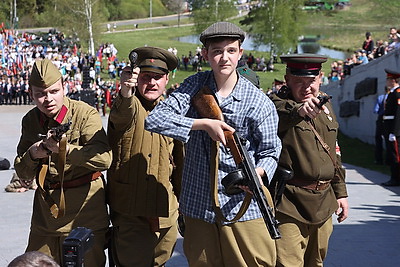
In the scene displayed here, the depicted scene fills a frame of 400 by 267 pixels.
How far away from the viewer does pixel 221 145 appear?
4016 millimetres

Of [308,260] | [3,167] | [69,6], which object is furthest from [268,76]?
[308,260]

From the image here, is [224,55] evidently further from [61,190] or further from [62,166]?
[61,190]

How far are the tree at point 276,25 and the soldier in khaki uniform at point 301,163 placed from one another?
5738 cm

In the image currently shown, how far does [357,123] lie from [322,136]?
15.6 m

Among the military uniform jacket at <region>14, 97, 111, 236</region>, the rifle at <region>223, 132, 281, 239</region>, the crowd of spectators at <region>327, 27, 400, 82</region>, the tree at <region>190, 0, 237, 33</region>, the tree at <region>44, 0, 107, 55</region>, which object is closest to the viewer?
the rifle at <region>223, 132, 281, 239</region>

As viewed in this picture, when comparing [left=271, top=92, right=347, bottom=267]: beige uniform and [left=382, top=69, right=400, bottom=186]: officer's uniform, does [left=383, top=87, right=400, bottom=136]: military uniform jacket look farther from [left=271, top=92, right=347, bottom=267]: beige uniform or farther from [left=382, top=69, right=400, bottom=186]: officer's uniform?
[left=271, top=92, right=347, bottom=267]: beige uniform

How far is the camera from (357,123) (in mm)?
20297

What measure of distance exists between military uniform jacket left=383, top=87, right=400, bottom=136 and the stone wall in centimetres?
473

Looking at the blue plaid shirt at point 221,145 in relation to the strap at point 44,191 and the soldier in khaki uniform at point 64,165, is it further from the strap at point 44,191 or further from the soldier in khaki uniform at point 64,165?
the strap at point 44,191

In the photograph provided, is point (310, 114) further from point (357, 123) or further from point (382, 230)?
point (357, 123)

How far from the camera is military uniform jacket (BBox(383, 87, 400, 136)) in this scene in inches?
460

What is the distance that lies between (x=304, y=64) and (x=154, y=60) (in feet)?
3.36

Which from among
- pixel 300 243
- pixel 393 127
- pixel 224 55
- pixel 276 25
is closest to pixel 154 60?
pixel 224 55

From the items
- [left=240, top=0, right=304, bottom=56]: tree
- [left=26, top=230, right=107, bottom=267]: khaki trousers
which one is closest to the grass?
[left=240, top=0, right=304, bottom=56]: tree
